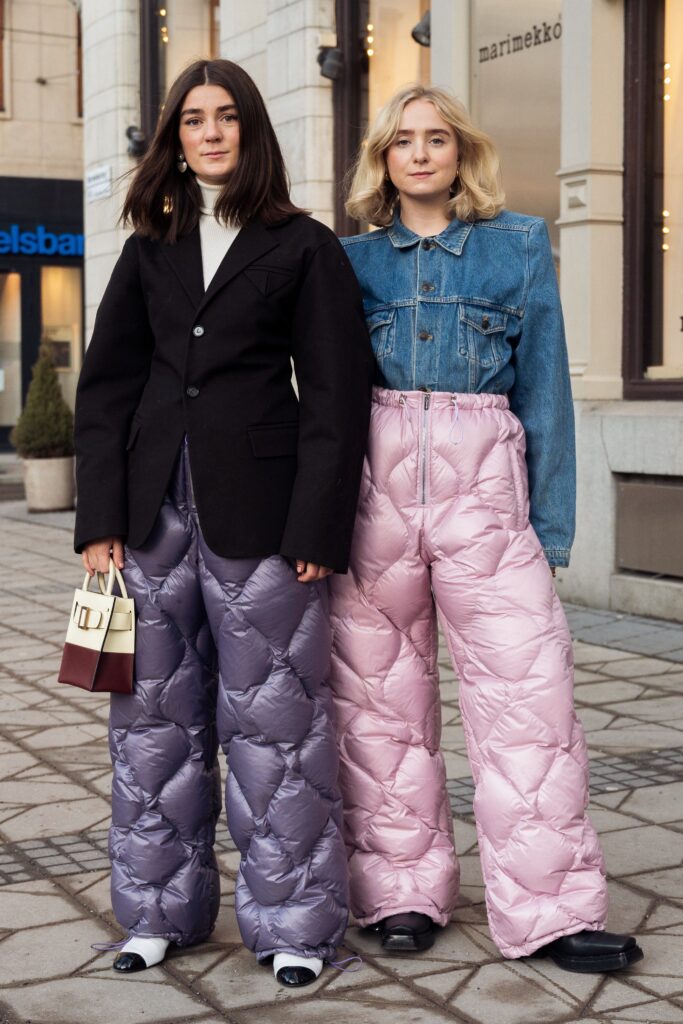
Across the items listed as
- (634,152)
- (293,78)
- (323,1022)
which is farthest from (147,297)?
(293,78)

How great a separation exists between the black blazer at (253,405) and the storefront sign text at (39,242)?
77.7ft

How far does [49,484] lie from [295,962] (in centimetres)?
1334

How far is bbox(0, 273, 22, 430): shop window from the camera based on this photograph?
88.2 ft

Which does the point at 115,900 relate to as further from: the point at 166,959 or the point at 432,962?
the point at 432,962

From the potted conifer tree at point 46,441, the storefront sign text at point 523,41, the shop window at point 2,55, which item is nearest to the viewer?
the storefront sign text at point 523,41

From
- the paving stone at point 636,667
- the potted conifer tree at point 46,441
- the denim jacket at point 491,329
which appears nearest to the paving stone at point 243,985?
the denim jacket at point 491,329

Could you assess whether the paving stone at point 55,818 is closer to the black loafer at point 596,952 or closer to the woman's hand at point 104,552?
the woman's hand at point 104,552

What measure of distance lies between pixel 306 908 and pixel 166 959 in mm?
391

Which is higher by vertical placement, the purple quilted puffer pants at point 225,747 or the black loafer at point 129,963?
the purple quilted puffer pants at point 225,747

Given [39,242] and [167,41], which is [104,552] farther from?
[39,242]

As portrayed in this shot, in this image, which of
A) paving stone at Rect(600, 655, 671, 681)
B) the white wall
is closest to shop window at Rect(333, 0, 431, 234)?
paving stone at Rect(600, 655, 671, 681)

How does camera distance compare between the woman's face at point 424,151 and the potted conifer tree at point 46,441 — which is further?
the potted conifer tree at point 46,441

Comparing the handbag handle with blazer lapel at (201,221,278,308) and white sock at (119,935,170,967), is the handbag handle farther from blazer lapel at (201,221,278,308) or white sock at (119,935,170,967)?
white sock at (119,935,170,967)

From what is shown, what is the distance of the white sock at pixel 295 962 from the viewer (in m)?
3.51
